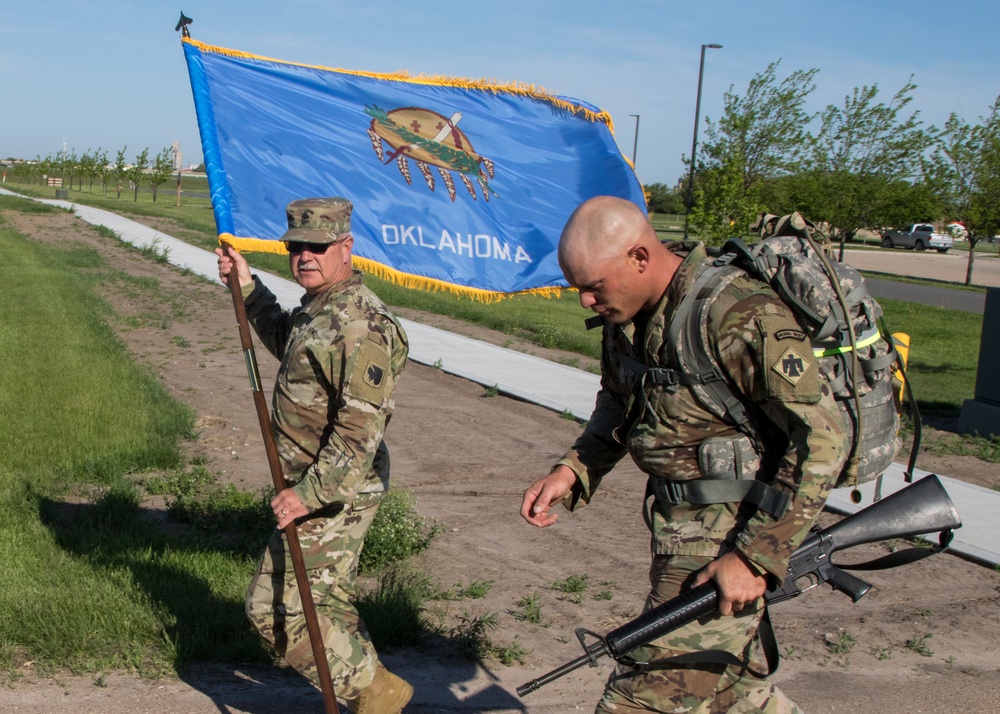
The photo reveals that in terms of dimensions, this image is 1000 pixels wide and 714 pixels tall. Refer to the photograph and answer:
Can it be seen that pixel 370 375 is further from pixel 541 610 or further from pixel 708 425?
pixel 541 610

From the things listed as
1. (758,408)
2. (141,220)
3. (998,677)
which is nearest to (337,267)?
(758,408)

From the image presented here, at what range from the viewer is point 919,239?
178ft

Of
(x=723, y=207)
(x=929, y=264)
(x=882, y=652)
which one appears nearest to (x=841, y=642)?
(x=882, y=652)

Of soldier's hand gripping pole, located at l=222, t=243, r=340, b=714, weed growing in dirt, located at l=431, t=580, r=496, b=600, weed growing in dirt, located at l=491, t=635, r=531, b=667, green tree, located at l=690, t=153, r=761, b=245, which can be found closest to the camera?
soldier's hand gripping pole, located at l=222, t=243, r=340, b=714

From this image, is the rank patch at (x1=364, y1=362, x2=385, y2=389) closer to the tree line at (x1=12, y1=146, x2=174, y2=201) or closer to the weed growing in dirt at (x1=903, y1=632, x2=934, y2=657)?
the weed growing in dirt at (x1=903, y1=632, x2=934, y2=657)

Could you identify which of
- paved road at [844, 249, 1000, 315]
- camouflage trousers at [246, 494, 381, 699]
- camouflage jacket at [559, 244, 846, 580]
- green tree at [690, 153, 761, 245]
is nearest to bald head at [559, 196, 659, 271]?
camouflage jacket at [559, 244, 846, 580]

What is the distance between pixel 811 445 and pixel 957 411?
9694mm

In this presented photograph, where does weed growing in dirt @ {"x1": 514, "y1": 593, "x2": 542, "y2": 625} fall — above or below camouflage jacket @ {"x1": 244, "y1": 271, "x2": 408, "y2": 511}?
below

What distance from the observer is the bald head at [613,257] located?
2.78m

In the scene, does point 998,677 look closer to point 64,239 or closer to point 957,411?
point 957,411

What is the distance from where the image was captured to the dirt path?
165 inches

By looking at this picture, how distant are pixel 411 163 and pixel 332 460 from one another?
2495 mm

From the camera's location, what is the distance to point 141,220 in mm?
36906

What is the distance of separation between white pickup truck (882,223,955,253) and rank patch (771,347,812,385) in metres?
54.2
